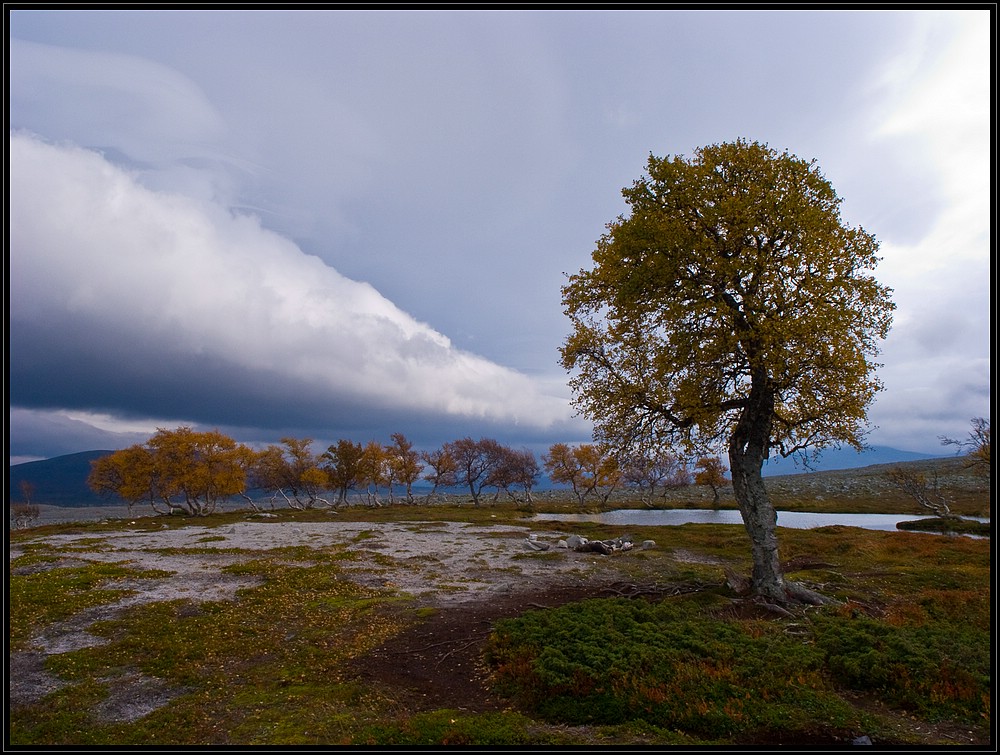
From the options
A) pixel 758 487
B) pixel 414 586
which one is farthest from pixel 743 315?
pixel 414 586

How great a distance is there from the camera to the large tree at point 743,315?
61.9ft

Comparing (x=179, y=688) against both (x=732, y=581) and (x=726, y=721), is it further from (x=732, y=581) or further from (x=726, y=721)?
(x=732, y=581)

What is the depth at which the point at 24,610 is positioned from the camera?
21.3 meters

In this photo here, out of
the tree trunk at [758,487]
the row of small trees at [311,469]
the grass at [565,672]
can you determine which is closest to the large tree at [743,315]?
the tree trunk at [758,487]

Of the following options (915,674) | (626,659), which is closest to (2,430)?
(626,659)

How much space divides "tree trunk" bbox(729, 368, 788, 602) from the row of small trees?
65.8 metres

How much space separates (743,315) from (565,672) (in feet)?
50.4

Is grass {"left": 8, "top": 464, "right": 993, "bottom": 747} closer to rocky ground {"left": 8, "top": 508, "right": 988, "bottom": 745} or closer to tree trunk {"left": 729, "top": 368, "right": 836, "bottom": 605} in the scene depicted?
rocky ground {"left": 8, "top": 508, "right": 988, "bottom": 745}

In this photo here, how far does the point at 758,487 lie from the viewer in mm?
21094

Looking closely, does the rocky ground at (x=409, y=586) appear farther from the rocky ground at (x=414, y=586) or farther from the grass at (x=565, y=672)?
the grass at (x=565, y=672)

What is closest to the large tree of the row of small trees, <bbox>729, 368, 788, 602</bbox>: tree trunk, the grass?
<bbox>729, 368, 788, 602</bbox>: tree trunk

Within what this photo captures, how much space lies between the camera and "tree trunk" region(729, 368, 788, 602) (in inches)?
813

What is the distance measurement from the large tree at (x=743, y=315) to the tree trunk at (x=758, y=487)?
0.16 ft
